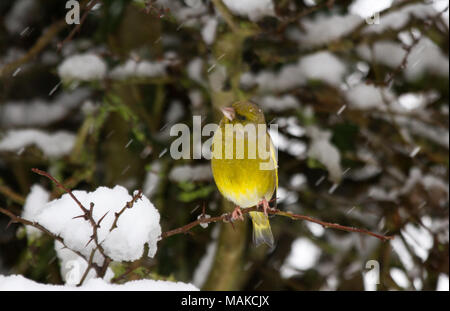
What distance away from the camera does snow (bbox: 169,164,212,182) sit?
3830 millimetres

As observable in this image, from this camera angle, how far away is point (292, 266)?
4.50 meters

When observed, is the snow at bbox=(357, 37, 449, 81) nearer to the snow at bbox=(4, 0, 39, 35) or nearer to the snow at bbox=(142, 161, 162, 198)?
the snow at bbox=(142, 161, 162, 198)

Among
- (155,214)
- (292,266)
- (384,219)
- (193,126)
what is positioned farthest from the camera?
(292,266)

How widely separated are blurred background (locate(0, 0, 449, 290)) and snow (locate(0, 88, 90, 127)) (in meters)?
0.01

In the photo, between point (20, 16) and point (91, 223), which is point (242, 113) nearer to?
point (91, 223)

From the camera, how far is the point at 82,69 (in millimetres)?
3855

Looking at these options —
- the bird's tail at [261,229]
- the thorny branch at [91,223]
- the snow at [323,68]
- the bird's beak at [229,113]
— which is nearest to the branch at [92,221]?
the thorny branch at [91,223]

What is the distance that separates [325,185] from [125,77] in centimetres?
189

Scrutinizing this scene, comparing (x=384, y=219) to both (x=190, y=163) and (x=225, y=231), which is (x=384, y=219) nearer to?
(x=225, y=231)

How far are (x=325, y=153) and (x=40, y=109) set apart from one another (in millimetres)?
2537

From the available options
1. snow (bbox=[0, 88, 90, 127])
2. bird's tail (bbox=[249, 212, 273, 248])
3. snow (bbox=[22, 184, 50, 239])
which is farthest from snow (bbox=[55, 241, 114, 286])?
snow (bbox=[0, 88, 90, 127])

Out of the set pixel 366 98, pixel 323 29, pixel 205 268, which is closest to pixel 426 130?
pixel 366 98
